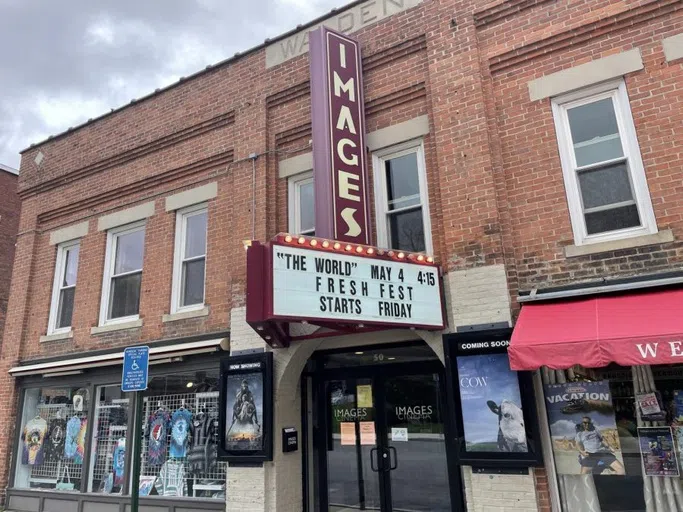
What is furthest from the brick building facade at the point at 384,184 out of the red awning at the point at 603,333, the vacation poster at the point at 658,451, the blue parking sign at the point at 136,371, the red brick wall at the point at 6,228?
the red brick wall at the point at 6,228

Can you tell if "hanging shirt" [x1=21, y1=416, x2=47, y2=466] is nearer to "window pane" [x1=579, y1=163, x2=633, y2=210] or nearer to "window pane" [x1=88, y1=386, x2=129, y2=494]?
"window pane" [x1=88, y1=386, x2=129, y2=494]

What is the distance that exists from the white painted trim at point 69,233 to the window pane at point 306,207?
529 cm

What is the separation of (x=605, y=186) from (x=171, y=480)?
8.08 meters

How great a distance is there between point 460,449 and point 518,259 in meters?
2.48

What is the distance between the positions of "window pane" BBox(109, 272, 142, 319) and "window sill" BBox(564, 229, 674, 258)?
7818 mm

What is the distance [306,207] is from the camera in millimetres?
8984

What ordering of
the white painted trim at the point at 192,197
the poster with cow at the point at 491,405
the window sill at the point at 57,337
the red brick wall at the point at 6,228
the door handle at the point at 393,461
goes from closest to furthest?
1. the poster with cow at the point at 491,405
2. the door handle at the point at 393,461
3. the white painted trim at the point at 192,197
4. the window sill at the point at 57,337
5. the red brick wall at the point at 6,228

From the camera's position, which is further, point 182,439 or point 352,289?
point 182,439

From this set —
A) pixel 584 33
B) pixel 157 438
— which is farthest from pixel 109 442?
pixel 584 33

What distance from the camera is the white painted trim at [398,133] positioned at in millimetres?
7977

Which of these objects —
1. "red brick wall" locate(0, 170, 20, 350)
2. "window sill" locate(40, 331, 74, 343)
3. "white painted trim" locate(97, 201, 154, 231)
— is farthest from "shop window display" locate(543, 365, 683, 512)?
"red brick wall" locate(0, 170, 20, 350)

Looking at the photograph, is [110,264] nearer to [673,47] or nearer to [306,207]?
[306,207]

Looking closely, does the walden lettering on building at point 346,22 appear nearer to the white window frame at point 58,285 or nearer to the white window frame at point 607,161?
the white window frame at point 607,161

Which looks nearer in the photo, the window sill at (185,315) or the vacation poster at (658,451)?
the vacation poster at (658,451)
